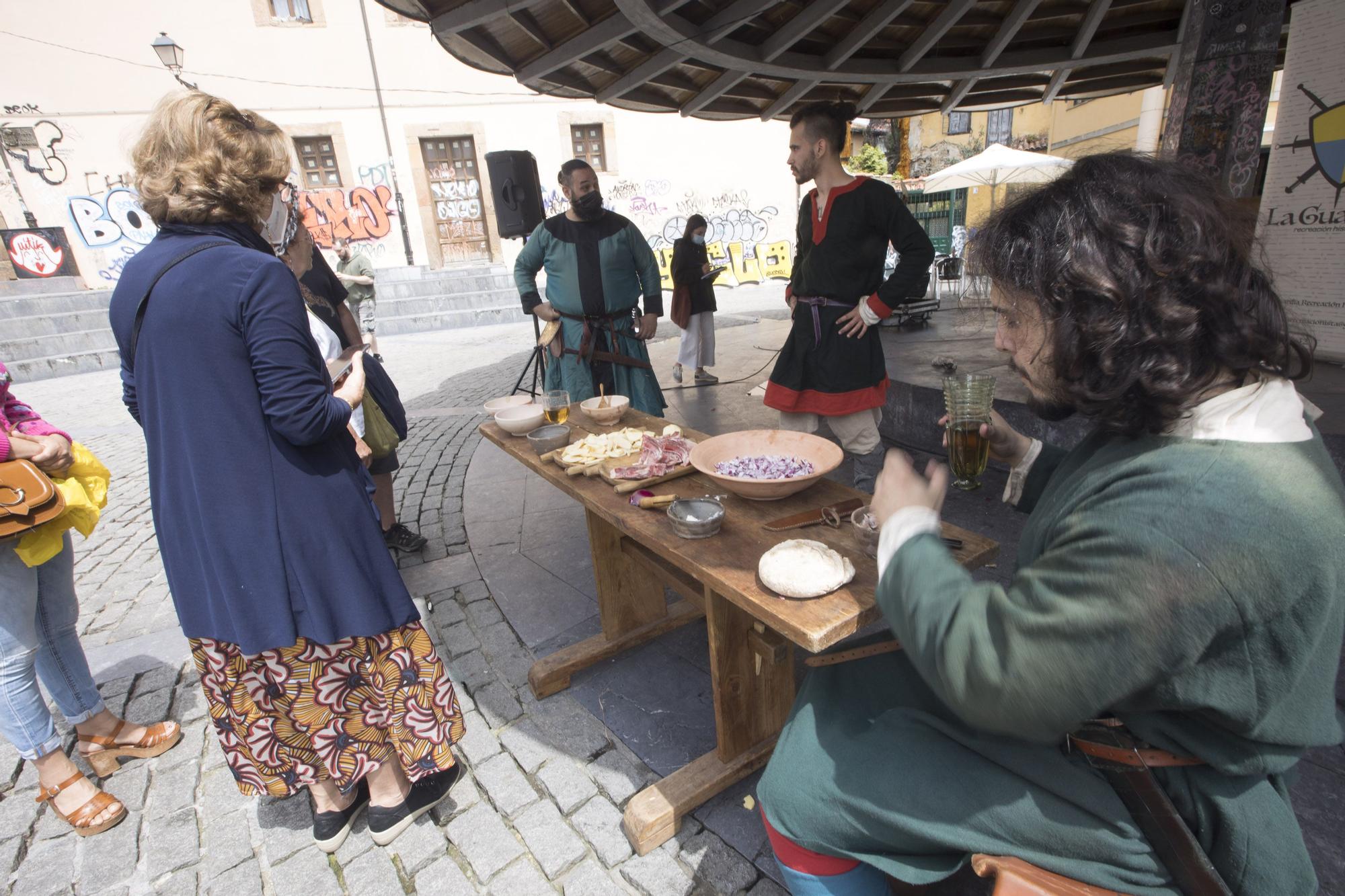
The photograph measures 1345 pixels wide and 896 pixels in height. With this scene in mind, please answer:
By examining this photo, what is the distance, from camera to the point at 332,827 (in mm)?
1954

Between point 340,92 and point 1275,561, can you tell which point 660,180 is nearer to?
point 340,92

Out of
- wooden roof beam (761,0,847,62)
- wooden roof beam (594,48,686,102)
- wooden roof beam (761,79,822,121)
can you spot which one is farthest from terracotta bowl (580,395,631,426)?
wooden roof beam (761,79,822,121)

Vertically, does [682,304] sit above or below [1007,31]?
below

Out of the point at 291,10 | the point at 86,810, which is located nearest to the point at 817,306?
the point at 86,810

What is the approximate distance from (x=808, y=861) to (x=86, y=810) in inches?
87.2

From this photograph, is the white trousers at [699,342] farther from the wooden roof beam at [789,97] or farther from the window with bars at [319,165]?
the window with bars at [319,165]

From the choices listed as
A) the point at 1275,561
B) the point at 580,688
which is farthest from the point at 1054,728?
the point at 580,688

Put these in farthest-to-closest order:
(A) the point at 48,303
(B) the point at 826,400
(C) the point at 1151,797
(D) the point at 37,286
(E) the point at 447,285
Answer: (E) the point at 447,285 < (D) the point at 37,286 < (A) the point at 48,303 < (B) the point at 826,400 < (C) the point at 1151,797

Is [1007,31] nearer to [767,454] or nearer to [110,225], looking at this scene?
[767,454]

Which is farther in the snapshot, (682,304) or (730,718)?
(682,304)

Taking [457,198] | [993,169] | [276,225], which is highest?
[457,198]

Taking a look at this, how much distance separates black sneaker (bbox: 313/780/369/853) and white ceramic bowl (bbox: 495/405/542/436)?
4.31 feet

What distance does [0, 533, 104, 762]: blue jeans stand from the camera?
1880 mm

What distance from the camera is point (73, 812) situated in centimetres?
202
